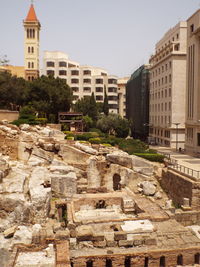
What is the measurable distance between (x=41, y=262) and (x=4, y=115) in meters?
32.5

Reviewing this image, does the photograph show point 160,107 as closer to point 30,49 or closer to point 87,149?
point 87,149

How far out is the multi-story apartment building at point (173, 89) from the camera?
169ft

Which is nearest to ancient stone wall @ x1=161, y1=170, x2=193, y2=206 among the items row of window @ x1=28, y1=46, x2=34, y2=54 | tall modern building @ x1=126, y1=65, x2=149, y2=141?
tall modern building @ x1=126, y1=65, x2=149, y2=141

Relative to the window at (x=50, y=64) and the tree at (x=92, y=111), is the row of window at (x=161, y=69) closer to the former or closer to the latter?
the tree at (x=92, y=111)

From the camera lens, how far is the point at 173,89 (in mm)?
51844

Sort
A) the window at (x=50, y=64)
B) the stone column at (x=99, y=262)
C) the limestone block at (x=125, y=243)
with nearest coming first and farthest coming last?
1. the stone column at (x=99, y=262)
2. the limestone block at (x=125, y=243)
3. the window at (x=50, y=64)

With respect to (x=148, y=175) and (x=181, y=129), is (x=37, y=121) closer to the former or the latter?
(x=148, y=175)

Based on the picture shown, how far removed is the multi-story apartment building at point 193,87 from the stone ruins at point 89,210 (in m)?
11.8

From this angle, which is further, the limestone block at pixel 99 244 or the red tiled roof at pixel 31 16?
the red tiled roof at pixel 31 16

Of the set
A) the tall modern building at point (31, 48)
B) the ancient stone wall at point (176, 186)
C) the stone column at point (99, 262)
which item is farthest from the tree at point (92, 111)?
the stone column at point (99, 262)

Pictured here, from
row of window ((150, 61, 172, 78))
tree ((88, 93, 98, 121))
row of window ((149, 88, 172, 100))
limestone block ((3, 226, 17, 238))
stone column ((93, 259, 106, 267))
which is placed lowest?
stone column ((93, 259, 106, 267))

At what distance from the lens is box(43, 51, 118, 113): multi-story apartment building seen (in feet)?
265

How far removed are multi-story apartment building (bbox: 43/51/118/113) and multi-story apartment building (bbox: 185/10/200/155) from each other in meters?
37.2

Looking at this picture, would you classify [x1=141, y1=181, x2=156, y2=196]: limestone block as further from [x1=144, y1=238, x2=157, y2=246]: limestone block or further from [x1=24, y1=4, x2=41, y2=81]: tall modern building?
[x1=24, y1=4, x2=41, y2=81]: tall modern building
